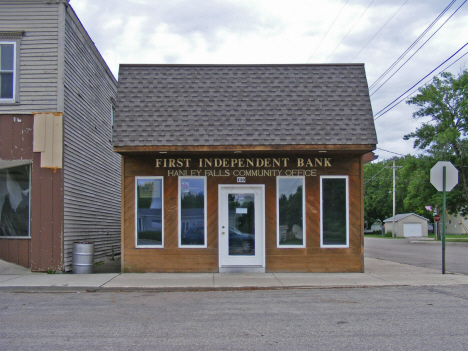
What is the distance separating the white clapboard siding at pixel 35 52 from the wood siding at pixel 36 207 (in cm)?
47

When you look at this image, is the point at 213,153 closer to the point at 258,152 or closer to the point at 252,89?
the point at 258,152

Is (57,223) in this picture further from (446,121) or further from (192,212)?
(446,121)

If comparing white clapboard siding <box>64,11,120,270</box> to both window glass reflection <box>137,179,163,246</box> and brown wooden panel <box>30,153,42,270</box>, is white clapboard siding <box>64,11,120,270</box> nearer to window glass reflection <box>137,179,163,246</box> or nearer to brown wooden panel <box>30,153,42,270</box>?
brown wooden panel <box>30,153,42,270</box>

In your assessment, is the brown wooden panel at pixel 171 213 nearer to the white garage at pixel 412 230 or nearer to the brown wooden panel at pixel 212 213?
the brown wooden panel at pixel 212 213

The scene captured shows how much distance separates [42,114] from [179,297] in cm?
641

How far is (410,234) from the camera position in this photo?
55.2 m

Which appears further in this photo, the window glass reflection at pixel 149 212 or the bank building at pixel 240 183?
the window glass reflection at pixel 149 212

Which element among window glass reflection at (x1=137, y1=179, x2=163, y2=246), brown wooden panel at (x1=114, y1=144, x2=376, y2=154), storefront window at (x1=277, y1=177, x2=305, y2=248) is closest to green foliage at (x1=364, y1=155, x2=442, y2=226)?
storefront window at (x1=277, y1=177, x2=305, y2=248)

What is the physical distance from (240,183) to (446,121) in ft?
105

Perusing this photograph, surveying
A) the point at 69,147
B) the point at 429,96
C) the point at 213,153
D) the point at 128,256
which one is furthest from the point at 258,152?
the point at 429,96

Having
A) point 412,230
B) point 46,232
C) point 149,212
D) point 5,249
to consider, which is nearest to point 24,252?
point 5,249

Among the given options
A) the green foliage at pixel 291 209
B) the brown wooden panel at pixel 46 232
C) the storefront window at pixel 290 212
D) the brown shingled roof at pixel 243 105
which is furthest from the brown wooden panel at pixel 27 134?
the green foliage at pixel 291 209

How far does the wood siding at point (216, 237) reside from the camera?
12562 millimetres

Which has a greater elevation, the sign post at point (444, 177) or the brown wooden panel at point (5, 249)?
the sign post at point (444, 177)
